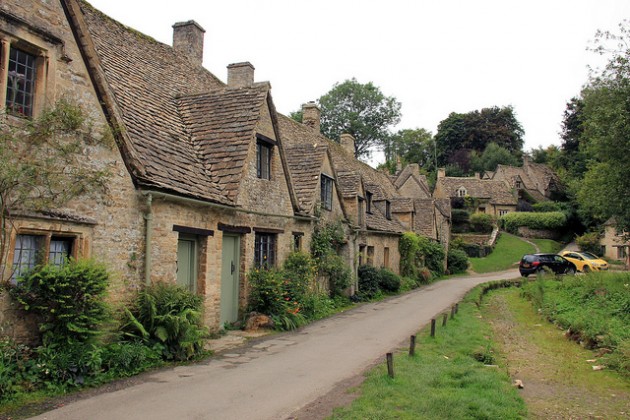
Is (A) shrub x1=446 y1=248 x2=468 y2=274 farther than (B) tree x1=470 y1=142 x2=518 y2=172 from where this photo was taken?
No

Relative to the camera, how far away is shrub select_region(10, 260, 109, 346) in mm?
7266

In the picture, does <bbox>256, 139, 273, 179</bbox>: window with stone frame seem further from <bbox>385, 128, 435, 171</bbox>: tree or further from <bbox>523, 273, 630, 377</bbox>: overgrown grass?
<bbox>385, 128, 435, 171</bbox>: tree

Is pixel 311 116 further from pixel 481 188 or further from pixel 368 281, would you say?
pixel 481 188

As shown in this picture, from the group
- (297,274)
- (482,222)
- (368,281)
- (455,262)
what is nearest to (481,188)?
(482,222)

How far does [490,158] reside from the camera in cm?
8206

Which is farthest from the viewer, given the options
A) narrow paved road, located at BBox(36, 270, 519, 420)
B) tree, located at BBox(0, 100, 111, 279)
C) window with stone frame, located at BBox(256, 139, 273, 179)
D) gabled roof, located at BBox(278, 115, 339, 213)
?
gabled roof, located at BBox(278, 115, 339, 213)

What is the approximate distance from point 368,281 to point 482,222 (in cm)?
4006

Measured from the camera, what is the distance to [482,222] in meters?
59.0

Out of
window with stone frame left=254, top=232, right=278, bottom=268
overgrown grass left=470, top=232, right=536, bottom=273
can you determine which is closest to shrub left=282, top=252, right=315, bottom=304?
window with stone frame left=254, top=232, right=278, bottom=268

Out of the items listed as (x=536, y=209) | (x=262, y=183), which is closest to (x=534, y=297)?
(x=262, y=183)

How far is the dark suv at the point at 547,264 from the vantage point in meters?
33.8

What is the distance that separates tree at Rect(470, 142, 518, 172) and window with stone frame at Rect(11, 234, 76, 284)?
80928mm

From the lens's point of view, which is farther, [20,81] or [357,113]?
[357,113]

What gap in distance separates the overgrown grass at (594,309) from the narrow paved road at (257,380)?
15.0 ft
